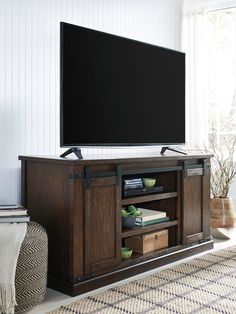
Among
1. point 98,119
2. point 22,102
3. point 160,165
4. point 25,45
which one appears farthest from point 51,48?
point 160,165

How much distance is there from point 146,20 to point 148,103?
1.13m

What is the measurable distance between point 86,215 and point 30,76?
3.51 feet

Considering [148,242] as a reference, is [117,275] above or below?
below

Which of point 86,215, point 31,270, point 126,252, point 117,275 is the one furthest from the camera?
point 126,252

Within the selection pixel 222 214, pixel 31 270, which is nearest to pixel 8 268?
pixel 31 270

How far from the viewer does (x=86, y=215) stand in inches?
93.8

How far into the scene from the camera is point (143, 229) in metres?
2.82

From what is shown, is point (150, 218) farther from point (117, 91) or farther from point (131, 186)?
point (117, 91)

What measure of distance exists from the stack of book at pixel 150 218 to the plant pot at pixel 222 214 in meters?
0.73

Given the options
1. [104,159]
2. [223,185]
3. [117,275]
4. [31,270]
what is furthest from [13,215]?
[223,185]

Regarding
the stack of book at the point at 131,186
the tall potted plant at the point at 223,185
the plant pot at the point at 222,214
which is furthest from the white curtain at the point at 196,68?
the stack of book at the point at 131,186

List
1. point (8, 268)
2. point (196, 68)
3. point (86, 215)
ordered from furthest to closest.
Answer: point (196, 68)
point (86, 215)
point (8, 268)

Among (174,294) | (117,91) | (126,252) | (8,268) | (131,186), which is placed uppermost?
(117,91)

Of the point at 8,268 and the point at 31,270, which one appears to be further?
the point at 31,270
